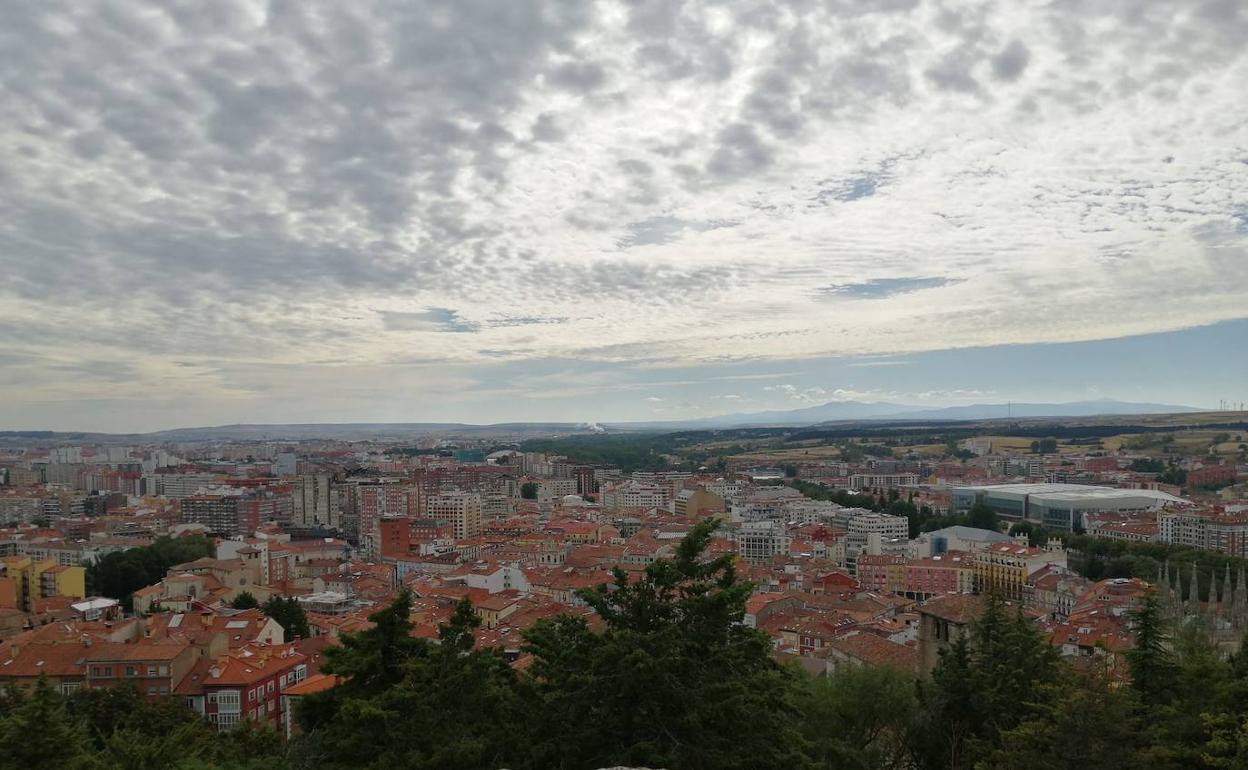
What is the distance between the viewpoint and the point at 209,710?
2348 cm

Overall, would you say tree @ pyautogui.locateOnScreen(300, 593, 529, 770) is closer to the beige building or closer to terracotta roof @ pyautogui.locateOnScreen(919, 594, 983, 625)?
terracotta roof @ pyautogui.locateOnScreen(919, 594, 983, 625)

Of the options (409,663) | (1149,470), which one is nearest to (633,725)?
(409,663)

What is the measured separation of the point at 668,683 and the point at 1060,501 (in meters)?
75.8

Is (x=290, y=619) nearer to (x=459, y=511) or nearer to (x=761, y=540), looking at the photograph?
(x=761, y=540)

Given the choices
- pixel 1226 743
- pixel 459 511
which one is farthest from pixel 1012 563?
pixel 459 511

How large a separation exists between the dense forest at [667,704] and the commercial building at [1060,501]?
214 feet

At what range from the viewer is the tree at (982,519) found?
67.5 metres

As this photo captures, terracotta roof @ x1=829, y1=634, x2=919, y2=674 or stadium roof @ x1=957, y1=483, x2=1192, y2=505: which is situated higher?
terracotta roof @ x1=829, y1=634, x2=919, y2=674

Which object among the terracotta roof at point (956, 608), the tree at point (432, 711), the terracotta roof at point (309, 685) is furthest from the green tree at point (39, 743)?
the terracotta roof at point (956, 608)

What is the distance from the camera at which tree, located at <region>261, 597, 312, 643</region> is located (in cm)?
3341

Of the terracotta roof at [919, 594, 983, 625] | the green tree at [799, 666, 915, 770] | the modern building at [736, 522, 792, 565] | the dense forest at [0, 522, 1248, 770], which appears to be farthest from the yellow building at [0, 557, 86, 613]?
the green tree at [799, 666, 915, 770]

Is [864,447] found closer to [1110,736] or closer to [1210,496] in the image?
[1210,496]

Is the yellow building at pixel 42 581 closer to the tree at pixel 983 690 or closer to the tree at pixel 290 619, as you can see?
the tree at pixel 290 619

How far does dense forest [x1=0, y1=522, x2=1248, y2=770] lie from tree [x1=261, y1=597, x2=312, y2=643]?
21.7 metres
